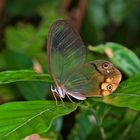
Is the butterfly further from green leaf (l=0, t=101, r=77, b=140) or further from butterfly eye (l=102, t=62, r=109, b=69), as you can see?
green leaf (l=0, t=101, r=77, b=140)

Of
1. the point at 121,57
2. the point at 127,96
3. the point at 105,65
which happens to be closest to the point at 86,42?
the point at 121,57

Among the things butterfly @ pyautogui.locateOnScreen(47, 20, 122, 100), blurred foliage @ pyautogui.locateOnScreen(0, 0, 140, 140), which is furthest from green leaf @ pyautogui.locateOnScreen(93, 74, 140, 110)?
blurred foliage @ pyautogui.locateOnScreen(0, 0, 140, 140)

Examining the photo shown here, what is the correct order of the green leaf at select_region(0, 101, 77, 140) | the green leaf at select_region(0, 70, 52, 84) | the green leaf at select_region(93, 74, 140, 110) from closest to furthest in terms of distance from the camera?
the green leaf at select_region(0, 101, 77, 140) < the green leaf at select_region(93, 74, 140, 110) < the green leaf at select_region(0, 70, 52, 84)

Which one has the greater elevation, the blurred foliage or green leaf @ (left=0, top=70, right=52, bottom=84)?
green leaf @ (left=0, top=70, right=52, bottom=84)

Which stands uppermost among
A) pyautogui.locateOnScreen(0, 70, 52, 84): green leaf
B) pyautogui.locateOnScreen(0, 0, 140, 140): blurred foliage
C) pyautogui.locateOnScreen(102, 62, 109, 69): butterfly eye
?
pyautogui.locateOnScreen(0, 70, 52, 84): green leaf

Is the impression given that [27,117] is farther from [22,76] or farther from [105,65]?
[105,65]

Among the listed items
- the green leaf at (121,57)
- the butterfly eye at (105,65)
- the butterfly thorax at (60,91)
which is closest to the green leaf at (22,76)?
the butterfly thorax at (60,91)

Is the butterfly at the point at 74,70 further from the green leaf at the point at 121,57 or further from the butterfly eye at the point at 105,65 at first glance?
the green leaf at the point at 121,57
